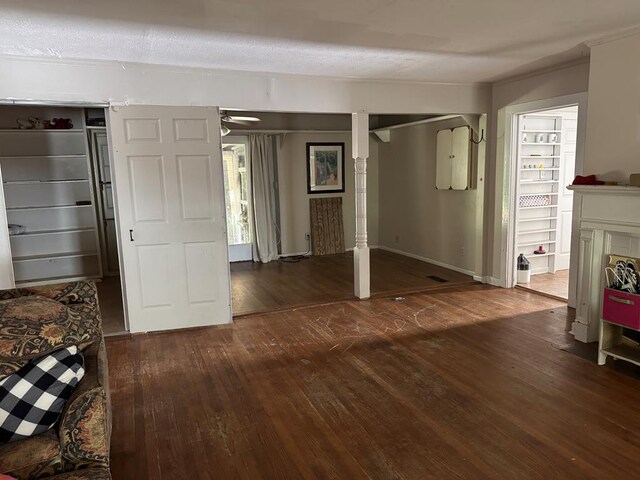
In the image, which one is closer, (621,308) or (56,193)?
(621,308)

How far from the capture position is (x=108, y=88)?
3914mm

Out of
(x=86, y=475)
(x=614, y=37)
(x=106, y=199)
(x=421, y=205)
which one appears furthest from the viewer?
(x=421, y=205)

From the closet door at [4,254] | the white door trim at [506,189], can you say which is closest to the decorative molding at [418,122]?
the white door trim at [506,189]

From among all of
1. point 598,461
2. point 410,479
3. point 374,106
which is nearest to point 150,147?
point 374,106

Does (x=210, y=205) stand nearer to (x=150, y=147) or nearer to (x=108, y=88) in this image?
(x=150, y=147)

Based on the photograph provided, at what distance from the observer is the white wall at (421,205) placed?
632 cm

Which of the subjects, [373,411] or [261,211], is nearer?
[373,411]

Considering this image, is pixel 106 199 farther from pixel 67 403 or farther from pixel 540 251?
pixel 540 251

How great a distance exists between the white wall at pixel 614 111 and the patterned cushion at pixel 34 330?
12.5ft

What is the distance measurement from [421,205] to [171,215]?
13.9 ft

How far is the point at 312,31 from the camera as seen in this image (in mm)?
3184

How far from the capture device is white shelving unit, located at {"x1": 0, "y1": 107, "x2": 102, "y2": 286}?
587 centimetres

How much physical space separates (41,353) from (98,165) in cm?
500

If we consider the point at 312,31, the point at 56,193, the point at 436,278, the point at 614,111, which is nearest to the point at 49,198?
the point at 56,193
